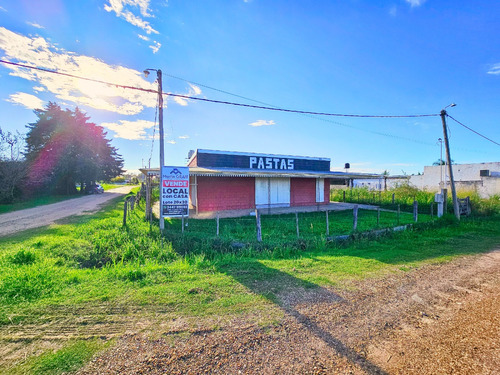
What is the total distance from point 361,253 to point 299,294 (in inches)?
133

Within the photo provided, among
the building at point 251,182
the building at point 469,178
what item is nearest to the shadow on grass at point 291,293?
the building at point 251,182

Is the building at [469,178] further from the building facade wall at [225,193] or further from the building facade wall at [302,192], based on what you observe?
the building facade wall at [225,193]

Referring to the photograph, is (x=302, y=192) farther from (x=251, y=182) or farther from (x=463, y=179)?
(x=463, y=179)

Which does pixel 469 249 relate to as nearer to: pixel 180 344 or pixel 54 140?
pixel 180 344

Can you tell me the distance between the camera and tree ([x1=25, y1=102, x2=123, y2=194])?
79.9 ft

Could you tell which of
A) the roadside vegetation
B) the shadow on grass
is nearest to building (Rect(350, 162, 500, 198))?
the roadside vegetation

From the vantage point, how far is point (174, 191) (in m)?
8.42

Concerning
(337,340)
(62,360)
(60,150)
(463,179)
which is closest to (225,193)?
(337,340)

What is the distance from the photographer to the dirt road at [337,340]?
94.1 inches

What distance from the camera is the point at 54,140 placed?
26.4 m

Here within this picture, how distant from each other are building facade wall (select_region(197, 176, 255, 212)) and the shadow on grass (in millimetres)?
9520

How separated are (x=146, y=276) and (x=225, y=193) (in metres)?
10.7

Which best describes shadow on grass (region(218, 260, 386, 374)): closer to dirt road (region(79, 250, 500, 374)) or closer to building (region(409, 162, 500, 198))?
dirt road (region(79, 250, 500, 374))

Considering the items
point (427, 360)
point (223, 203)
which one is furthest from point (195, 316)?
point (223, 203)
